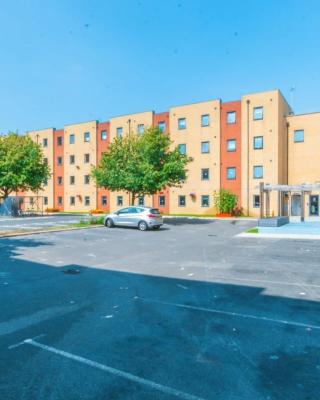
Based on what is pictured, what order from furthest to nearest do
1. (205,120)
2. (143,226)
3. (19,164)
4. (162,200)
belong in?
(162,200) → (205,120) → (19,164) → (143,226)

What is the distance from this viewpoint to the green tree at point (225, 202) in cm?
3781

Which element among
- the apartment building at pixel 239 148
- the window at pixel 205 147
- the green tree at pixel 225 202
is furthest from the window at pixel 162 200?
the window at pixel 205 147

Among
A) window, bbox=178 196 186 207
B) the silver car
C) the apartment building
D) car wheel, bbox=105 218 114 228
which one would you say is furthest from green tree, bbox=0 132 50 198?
window, bbox=178 196 186 207

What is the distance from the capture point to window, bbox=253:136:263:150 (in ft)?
124

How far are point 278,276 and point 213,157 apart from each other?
3280 centimetres

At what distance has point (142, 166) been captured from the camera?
2638cm

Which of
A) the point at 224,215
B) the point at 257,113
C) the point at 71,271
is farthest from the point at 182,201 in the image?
the point at 71,271

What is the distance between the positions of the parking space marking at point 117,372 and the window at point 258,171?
3610 centimetres

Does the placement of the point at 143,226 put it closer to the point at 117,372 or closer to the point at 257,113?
the point at 117,372

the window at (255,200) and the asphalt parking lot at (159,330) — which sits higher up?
the window at (255,200)

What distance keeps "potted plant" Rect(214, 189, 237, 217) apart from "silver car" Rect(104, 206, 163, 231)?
15.7 meters

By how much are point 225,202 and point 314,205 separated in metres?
10.0

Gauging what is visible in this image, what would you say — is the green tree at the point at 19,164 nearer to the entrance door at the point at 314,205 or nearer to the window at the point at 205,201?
the window at the point at 205,201

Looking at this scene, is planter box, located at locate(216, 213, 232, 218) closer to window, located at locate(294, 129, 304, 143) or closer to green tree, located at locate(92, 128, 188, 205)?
green tree, located at locate(92, 128, 188, 205)
